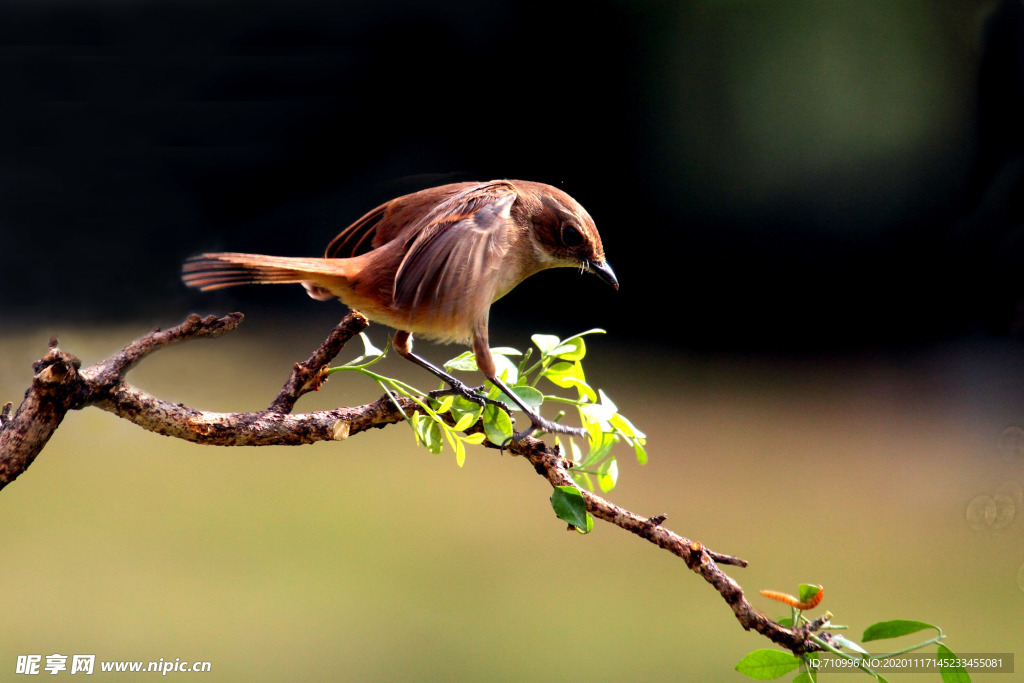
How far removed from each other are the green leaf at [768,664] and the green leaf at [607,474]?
0.22 metres

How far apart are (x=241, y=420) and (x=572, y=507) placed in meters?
0.33

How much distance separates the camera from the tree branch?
62cm

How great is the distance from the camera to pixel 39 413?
0.63 meters

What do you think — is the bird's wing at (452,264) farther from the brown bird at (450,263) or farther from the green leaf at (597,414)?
the green leaf at (597,414)

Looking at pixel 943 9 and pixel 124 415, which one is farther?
pixel 943 9

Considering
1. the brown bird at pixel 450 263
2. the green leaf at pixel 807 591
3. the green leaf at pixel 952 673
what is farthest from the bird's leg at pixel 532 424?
the green leaf at pixel 952 673

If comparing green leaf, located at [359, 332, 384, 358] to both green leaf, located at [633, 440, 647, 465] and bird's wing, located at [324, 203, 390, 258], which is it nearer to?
bird's wing, located at [324, 203, 390, 258]

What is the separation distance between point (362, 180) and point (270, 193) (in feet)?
0.59

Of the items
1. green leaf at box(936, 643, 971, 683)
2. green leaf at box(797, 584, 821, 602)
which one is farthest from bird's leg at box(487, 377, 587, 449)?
green leaf at box(936, 643, 971, 683)

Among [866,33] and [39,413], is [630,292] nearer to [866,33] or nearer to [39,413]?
[866,33]

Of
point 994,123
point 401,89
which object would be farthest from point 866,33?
A: point 401,89

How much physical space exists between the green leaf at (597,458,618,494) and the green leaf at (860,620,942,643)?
0.87ft

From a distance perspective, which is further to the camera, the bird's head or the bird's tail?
the bird's head

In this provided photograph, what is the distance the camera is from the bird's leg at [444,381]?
29.9 inches
